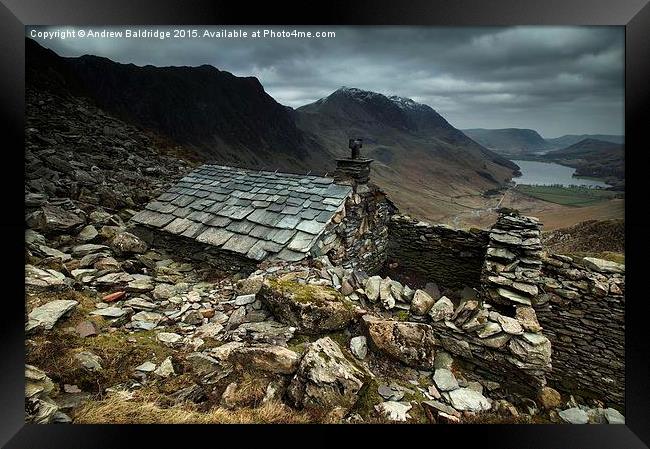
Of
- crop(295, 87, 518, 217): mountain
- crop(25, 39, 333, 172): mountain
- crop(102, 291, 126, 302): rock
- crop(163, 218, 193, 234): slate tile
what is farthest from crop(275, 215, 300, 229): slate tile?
crop(295, 87, 518, 217): mountain

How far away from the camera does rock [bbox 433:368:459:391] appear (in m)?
3.54

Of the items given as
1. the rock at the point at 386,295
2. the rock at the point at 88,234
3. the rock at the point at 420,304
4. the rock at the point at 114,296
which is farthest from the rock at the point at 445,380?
the rock at the point at 88,234

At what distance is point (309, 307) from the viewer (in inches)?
148

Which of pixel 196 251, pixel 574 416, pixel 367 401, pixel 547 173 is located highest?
pixel 547 173

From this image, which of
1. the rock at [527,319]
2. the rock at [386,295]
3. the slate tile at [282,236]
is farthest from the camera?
the slate tile at [282,236]

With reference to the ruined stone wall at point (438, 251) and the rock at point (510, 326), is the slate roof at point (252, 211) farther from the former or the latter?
the rock at point (510, 326)

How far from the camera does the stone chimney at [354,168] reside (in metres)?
6.32

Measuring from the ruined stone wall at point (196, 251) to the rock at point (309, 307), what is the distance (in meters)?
1.44

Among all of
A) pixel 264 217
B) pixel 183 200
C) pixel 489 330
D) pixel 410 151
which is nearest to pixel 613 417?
pixel 489 330

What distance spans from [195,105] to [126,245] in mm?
23220

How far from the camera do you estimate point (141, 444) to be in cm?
331

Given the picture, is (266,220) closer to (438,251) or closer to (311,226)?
(311,226)
